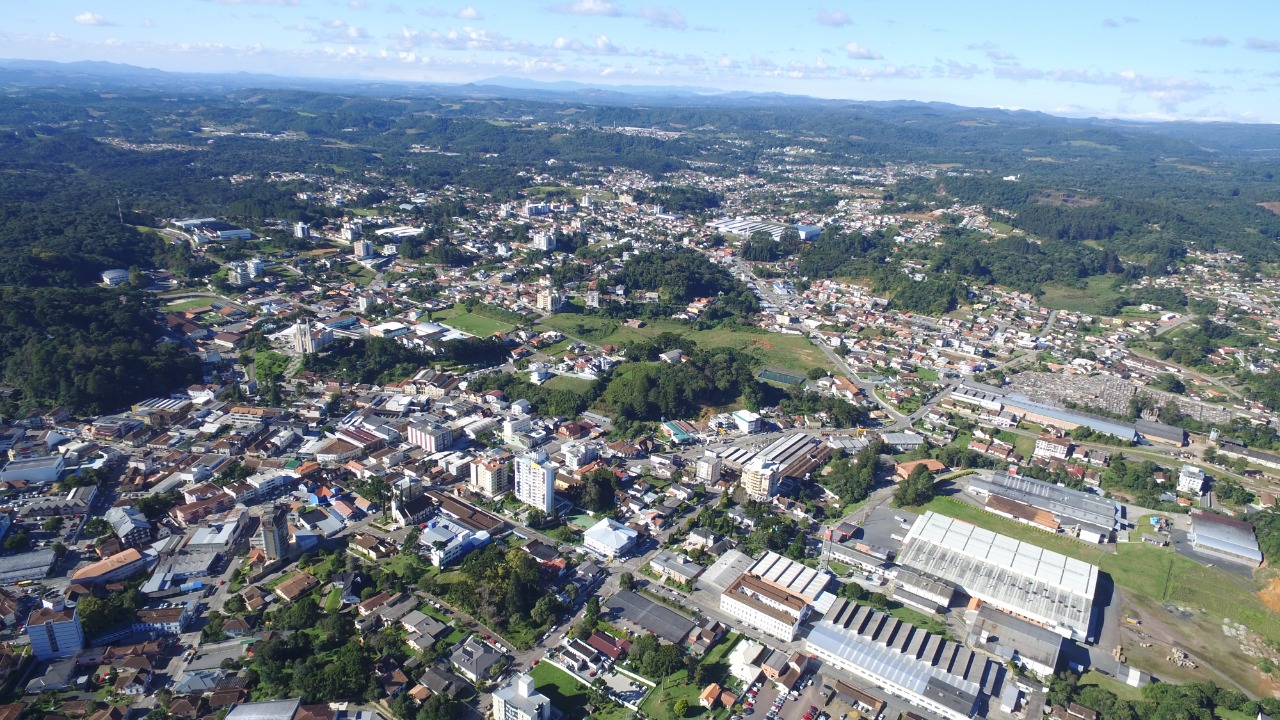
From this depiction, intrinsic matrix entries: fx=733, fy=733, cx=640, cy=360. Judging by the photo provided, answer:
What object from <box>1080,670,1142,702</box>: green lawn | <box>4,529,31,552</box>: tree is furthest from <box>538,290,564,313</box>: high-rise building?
<box>1080,670,1142,702</box>: green lawn

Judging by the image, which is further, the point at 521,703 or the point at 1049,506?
the point at 1049,506

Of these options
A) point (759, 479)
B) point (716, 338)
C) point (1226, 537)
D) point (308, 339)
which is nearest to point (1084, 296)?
point (716, 338)

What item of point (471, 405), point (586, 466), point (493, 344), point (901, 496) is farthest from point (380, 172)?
point (901, 496)

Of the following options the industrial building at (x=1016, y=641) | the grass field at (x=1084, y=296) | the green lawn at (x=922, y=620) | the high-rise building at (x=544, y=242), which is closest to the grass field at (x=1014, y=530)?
the industrial building at (x=1016, y=641)

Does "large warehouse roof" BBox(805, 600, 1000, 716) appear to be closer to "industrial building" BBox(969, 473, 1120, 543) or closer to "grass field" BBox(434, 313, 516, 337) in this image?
"industrial building" BBox(969, 473, 1120, 543)

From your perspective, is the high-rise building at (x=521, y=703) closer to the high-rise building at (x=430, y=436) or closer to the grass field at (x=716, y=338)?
the high-rise building at (x=430, y=436)

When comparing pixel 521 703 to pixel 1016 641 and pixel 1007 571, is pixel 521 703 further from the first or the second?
pixel 1007 571

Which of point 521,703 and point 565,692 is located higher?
point 521,703
